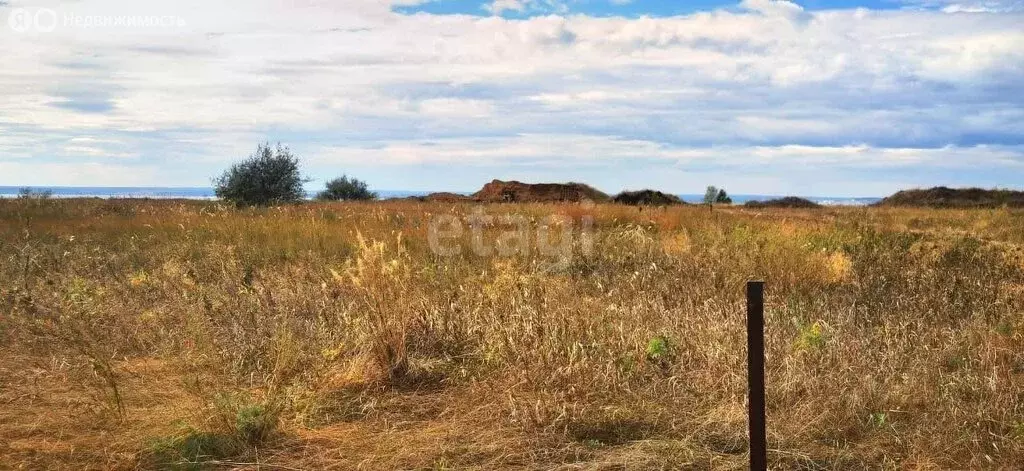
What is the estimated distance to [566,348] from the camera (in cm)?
470

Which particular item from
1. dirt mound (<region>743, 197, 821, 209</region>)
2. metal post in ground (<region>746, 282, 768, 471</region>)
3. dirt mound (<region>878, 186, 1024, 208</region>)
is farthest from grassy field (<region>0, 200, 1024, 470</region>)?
dirt mound (<region>878, 186, 1024, 208</region>)

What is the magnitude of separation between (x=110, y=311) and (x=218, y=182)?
20465mm

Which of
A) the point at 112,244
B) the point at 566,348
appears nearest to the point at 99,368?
the point at 566,348

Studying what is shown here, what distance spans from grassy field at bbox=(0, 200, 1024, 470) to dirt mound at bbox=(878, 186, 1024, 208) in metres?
29.9

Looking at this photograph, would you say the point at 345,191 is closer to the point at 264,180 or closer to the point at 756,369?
the point at 264,180

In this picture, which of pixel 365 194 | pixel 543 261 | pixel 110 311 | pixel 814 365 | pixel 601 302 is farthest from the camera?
pixel 365 194

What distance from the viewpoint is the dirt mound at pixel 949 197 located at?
33.2 m

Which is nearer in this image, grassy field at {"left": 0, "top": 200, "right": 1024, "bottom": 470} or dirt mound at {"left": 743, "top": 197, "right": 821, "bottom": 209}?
grassy field at {"left": 0, "top": 200, "right": 1024, "bottom": 470}

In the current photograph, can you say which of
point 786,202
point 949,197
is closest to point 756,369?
point 786,202

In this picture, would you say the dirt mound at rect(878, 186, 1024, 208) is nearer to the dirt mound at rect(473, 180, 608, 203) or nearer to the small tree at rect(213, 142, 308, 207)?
the dirt mound at rect(473, 180, 608, 203)

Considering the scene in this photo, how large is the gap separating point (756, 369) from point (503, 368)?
205cm

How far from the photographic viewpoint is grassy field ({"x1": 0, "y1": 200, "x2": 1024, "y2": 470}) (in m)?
3.59

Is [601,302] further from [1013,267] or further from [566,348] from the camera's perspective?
[1013,267]

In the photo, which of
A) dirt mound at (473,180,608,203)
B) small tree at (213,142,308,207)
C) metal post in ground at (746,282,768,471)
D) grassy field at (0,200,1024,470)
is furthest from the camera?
dirt mound at (473,180,608,203)
